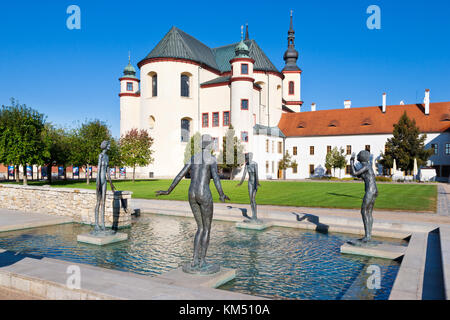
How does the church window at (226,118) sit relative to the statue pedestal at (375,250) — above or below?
above

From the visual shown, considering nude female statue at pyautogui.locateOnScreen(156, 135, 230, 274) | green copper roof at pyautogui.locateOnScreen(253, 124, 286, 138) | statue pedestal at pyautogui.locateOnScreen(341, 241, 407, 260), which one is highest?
green copper roof at pyautogui.locateOnScreen(253, 124, 286, 138)

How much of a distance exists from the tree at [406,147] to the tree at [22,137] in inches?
1769

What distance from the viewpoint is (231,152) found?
46062 mm

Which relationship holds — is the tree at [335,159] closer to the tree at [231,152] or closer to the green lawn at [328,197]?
the tree at [231,152]

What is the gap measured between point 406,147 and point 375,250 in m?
45.3

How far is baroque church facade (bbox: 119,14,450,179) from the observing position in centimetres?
4962

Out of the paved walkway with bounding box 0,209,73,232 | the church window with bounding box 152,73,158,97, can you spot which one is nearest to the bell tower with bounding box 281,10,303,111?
the church window with bounding box 152,73,158,97

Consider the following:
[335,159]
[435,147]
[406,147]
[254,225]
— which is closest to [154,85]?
[335,159]

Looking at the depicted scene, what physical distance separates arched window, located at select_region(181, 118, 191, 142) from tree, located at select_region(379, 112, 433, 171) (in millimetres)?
30409

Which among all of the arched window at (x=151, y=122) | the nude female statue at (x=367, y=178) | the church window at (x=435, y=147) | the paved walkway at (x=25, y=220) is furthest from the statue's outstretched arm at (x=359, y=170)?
the church window at (x=435, y=147)

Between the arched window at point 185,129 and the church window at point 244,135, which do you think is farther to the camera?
the arched window at point 185,129

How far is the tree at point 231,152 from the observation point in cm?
4609

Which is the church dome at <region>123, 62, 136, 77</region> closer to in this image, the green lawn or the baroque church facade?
the baroque church facade

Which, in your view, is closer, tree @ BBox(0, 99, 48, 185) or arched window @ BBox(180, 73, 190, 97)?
tree @ BBox(0, 99, 48, 185)
